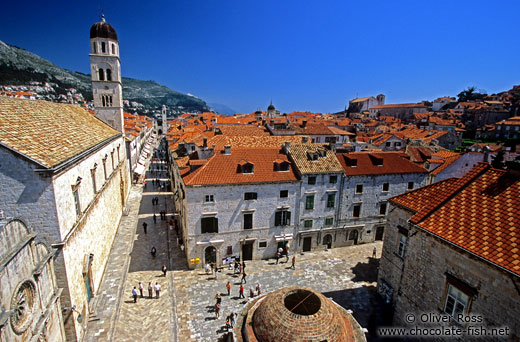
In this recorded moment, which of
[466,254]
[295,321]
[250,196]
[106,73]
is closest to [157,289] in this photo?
[250,196]

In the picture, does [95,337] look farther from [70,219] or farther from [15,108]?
[15,108]

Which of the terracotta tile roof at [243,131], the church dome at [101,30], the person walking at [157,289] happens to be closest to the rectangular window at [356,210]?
the person walking at [157,289]

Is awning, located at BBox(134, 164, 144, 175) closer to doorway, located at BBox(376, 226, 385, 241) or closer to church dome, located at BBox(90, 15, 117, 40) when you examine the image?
church dome, located at BBox(90, 15, 117, 40)

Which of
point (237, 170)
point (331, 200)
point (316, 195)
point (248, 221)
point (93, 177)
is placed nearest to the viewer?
point (93, 177)

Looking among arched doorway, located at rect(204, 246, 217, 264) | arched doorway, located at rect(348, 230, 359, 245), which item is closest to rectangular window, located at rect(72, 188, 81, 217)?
arched doorway, located at rect(204, 246, 217, 264)

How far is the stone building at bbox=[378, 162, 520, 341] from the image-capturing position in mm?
10305

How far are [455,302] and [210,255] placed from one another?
18.0 m

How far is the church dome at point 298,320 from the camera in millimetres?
9125

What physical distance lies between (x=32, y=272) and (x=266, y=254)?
59.4 ft

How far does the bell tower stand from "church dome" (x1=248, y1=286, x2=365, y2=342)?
115 feet

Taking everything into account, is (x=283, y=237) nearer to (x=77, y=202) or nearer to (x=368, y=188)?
(x=368, y=188)

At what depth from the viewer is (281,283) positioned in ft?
72.5

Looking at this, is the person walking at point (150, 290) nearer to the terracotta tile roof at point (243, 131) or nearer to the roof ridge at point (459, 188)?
the roof ridge at point (459, 188)

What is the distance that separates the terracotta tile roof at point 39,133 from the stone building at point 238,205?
851 cm
